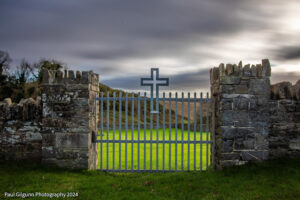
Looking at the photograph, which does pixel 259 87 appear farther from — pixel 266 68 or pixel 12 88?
pixel 12 88

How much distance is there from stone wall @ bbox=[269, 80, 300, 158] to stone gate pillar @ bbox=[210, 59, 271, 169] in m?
0.22

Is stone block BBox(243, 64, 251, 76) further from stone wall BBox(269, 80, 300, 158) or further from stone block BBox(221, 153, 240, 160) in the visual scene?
stone block BBox(221, 153, 240, 160)

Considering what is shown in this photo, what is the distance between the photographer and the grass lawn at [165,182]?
16.1 ft

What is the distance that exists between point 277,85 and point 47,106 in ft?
18.6

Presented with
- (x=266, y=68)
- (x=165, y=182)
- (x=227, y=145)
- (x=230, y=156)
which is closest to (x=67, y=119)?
(x=165, y=182)

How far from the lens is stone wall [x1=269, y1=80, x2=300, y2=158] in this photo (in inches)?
248

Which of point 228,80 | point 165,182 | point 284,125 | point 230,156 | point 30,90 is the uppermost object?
point 30,90

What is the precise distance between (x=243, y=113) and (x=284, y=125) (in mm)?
1093

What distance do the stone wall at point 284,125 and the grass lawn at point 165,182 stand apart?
0.30 m

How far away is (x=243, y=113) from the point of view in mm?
6164

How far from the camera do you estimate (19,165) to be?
6445 millimetres

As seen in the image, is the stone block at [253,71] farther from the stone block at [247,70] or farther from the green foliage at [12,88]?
the green foliage at [12,88]

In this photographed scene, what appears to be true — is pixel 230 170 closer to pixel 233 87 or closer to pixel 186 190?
pixel 186 190

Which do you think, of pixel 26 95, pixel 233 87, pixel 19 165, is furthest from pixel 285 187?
pixel 26 95
